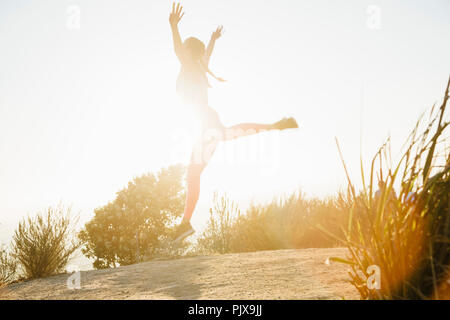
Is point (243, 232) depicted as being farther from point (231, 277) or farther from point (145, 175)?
point (231, 277)

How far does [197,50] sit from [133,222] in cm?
345

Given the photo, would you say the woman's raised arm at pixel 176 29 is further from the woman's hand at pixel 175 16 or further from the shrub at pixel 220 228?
the shrub at pixel 220 228

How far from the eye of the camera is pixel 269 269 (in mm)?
2516

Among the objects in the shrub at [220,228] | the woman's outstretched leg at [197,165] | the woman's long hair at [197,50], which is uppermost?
the woman's long hair at [197,50]

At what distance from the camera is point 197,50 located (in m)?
4.17

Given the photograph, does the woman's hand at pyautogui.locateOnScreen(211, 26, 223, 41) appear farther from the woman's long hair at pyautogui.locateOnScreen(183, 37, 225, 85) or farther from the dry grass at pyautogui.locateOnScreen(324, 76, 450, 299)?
the dry grass at pyautogui.locateOnScreen(324, 76, 450, 299)

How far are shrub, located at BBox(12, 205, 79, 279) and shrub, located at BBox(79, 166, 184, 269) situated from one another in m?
1.56

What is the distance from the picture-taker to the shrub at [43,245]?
3.53 m

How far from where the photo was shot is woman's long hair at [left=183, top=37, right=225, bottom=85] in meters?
4.13

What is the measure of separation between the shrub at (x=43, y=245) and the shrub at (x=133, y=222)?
1.56 meters

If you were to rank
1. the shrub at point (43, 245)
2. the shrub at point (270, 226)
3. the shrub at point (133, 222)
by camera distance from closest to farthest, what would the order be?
1. the shrub at point (43, 245)
2. the shrub at point (270, 226)
3. the shrub at point (133, 222)

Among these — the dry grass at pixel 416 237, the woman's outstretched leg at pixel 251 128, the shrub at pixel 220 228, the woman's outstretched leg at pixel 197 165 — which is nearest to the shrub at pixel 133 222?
the shrub at pixel 220 228

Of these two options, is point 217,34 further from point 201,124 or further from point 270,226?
point 270,226
